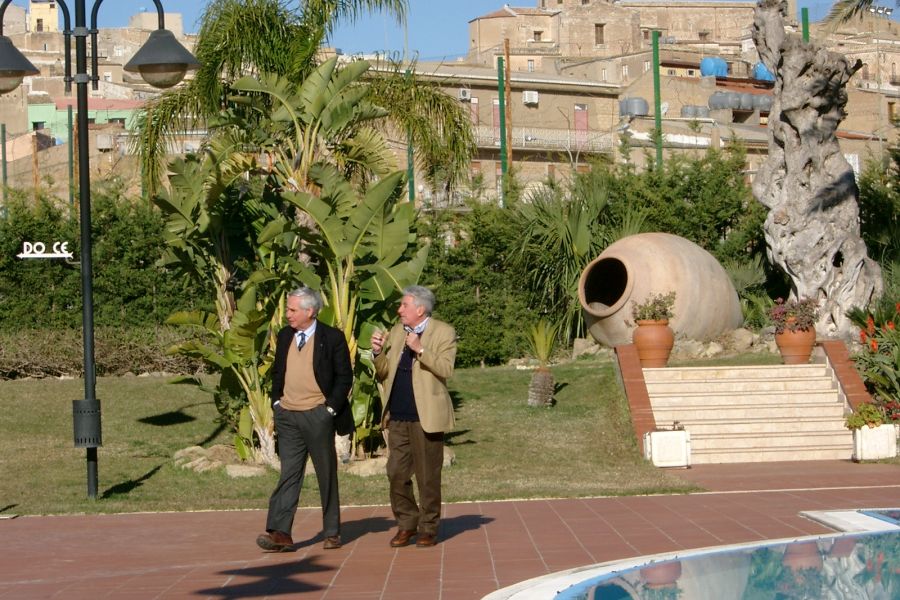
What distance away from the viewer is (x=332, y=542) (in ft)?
30.7

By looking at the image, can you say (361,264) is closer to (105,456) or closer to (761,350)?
(105,456)

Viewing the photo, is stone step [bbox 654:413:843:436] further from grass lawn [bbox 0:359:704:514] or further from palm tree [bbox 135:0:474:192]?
palm tree [bbox 135:0:474:192]

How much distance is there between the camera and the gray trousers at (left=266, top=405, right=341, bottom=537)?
30.1ft

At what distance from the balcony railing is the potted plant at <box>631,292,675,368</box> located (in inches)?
1031

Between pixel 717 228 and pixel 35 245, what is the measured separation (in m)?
12.0

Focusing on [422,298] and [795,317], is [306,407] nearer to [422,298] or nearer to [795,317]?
[422,298]

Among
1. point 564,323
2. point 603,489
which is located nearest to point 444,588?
point 603,489

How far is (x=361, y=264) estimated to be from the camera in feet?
47.8

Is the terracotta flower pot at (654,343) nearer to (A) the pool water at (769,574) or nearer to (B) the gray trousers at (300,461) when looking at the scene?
(A) the pool water at (769,574)

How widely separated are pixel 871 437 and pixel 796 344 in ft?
8.95

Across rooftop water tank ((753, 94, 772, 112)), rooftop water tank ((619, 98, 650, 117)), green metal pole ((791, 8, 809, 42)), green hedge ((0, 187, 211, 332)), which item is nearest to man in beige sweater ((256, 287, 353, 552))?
green hedge ((0, 187, 211, 332))

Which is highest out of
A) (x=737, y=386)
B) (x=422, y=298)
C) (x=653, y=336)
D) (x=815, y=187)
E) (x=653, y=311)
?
(x=815, y=187)

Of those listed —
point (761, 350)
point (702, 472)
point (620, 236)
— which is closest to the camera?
point (702, 472)

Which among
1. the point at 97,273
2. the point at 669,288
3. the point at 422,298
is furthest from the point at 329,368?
the point at 97,273
